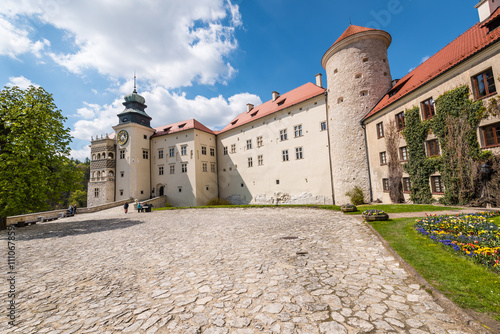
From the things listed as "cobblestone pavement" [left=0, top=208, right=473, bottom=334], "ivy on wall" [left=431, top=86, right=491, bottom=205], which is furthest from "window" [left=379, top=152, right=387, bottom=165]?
"cobblestone pavement" [left=0, top=208, right=473, bottom=334]

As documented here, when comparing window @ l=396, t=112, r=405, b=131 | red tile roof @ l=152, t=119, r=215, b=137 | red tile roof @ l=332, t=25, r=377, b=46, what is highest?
red tile roof @ l=332, t=25, r=377, b=46

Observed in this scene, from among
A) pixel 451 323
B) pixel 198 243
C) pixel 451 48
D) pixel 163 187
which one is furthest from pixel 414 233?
pixel 163 187

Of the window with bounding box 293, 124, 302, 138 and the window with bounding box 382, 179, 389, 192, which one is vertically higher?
the window with bounding box 293, 124, 302, 138

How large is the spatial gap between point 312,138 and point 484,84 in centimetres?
1467

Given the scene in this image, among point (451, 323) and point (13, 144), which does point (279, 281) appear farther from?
point (13, 144)

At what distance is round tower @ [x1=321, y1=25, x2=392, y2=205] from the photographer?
21531mm

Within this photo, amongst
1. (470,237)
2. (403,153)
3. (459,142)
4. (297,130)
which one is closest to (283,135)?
(297,130)

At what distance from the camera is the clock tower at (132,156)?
114 ft

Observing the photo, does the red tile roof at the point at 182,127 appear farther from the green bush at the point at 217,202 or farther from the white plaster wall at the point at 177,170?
the green bush at the point at 217,202

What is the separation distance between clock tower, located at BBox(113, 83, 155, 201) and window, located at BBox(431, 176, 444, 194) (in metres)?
36.8

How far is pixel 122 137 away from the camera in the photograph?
3603 centimetres

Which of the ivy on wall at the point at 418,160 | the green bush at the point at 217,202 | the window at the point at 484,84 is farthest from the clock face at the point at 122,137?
the window at the point at 484,84

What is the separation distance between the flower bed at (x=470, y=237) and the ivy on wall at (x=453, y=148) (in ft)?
22.3

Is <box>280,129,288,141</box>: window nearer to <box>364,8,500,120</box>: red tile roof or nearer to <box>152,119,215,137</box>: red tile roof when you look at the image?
<box>364,8,500,120</box>: red tile roof
